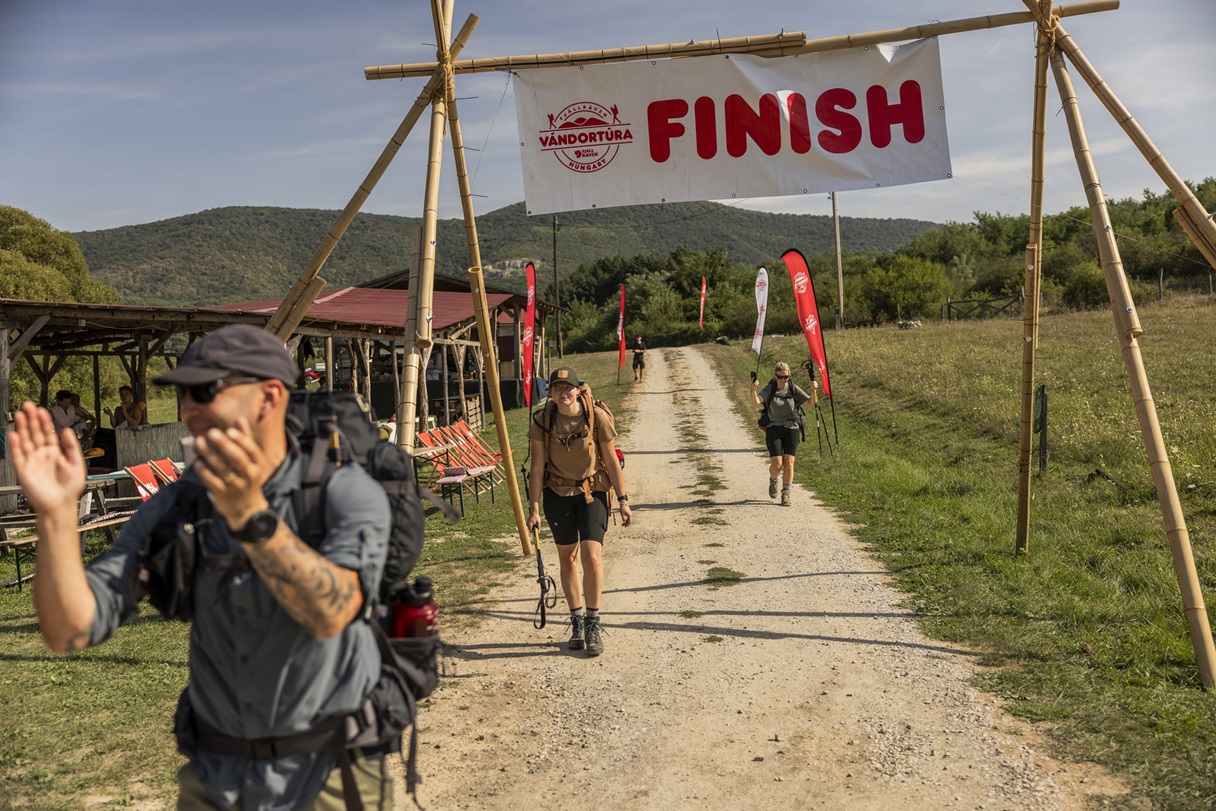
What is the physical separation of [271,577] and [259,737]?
1.66 ft

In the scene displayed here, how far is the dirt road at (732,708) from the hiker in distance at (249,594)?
7.30 feet

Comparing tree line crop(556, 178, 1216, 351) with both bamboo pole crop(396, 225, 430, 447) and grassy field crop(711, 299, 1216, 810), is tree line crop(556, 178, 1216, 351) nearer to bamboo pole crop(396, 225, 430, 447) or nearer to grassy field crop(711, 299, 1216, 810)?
grassy field crop(711, 299, 1216, 810)

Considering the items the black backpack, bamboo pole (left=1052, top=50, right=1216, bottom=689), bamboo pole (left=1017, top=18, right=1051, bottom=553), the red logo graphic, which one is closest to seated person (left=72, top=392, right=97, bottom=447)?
the red logo graphic

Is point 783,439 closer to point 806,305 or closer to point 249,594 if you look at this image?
point 806,305

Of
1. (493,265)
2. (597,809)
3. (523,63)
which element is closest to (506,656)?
(597,809)

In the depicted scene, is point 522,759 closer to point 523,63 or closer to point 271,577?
point 271,577

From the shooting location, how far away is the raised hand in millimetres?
2051

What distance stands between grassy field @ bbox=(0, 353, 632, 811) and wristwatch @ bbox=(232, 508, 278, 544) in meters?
3.08

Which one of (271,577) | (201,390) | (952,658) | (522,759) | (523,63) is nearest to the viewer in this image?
(271,577)

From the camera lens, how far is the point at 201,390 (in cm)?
209

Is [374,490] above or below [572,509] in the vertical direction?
above

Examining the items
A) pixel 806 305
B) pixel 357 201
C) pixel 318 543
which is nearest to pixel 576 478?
pixel 357 201

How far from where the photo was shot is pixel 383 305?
86.1 ft

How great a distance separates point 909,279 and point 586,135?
183ft
